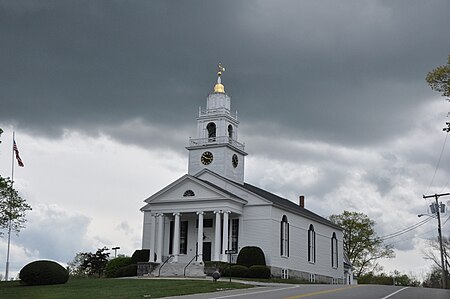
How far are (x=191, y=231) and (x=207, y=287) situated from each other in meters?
23.4

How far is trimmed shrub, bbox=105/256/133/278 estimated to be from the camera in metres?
55.7

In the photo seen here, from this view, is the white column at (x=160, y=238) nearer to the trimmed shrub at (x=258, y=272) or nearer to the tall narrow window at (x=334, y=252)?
the trimmed shrub at (x=258, y=272)

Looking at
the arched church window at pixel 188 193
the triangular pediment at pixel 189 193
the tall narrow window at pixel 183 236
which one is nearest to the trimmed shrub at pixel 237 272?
the triangular pediment at pixel 189 193

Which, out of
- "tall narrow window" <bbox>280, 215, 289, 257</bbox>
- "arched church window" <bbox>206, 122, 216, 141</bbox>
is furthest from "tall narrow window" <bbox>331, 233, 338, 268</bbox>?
"arched church window" <bbox>206, 122, 216, 141</bbox>

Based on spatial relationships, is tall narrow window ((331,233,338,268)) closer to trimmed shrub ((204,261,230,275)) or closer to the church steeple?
the church steeple

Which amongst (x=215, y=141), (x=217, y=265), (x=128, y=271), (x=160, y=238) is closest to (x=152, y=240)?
(x=160, y=238)

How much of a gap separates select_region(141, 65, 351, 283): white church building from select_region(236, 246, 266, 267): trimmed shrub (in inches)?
36.0

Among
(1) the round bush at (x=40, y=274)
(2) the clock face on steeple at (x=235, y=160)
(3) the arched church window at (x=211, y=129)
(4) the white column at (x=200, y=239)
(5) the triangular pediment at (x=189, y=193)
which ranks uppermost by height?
(3) the arched church window at (x=211, y=129)

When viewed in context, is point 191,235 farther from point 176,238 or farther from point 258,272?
point 258,272

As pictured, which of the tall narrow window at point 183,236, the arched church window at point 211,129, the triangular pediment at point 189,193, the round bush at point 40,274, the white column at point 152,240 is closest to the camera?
the round bush at point 40,274

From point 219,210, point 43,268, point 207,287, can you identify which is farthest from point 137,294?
point 219,210

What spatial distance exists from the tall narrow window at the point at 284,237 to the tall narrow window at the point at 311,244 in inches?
219

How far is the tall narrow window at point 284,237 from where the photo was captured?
52.3m

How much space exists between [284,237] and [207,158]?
980cm
